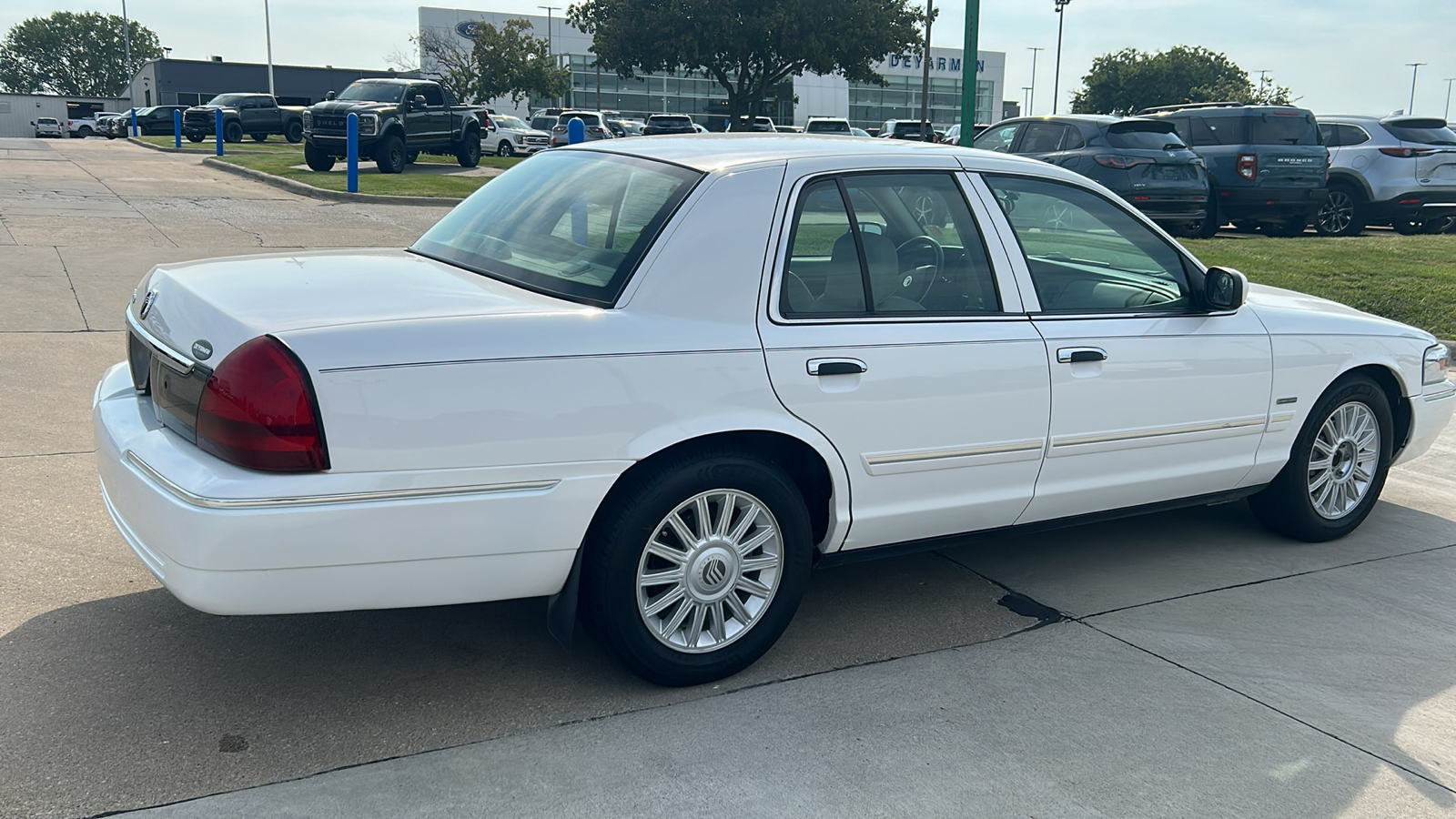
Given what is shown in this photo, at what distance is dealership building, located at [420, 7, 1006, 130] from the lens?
81188 millimetres

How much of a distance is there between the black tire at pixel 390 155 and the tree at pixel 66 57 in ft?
374

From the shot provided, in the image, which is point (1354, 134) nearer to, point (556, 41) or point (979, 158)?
point (979, 158)

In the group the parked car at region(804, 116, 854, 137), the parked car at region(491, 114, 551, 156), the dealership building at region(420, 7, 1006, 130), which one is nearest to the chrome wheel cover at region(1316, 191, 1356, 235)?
the parked car at region(804, 116, 854, 137)

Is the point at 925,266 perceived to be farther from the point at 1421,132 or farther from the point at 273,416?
the point at 1421,132

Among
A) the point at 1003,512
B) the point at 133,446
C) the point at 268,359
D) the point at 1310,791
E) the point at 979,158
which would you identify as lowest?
the point at 1310,791

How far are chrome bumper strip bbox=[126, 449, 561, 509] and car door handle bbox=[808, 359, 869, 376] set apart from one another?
87cm

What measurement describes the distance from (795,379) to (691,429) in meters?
0.38

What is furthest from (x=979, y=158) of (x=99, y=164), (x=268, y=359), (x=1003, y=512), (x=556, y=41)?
(x=556, y=41)

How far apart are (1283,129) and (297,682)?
15.8m

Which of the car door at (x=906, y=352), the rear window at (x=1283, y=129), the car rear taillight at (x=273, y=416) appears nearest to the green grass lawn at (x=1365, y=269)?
the rear window at (x=1283, y=129)

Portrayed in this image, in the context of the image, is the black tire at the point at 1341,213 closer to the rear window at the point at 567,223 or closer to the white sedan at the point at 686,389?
the white sedan at the point at 686,389

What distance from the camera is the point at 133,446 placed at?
328cm

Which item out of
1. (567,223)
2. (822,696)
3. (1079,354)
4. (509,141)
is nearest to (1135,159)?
(1079,354)

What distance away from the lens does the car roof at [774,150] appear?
3867mm
